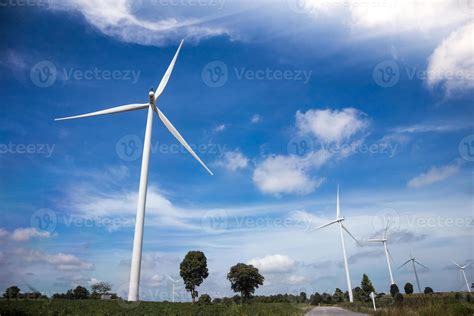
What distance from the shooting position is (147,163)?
1319 inches

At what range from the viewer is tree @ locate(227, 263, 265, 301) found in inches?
3718

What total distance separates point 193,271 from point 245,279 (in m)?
21.2

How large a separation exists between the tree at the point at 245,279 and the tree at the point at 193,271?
16039 mm

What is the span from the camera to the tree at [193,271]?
80.0 m

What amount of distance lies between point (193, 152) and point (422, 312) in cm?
2630

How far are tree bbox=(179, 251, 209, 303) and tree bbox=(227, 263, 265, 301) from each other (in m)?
16.0

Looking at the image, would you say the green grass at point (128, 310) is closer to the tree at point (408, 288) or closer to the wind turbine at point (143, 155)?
the wind turbine at point (143, 155)

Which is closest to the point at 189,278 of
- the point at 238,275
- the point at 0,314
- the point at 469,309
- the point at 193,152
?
the point at 238,275

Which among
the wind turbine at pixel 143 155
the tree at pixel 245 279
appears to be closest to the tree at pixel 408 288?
the tree at pixel 245 279

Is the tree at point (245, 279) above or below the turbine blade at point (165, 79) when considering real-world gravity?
below

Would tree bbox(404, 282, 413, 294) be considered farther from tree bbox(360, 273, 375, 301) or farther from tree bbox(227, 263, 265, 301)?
tree bbox(227, 263, 265, 301)

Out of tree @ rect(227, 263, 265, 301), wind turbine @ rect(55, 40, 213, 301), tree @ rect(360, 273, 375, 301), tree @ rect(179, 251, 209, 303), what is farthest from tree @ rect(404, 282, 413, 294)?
wind turbine @ rect(55, 40, 213, 301)

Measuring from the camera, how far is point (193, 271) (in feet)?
262

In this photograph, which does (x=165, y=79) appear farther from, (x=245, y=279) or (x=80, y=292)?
(x=80, y=292)
